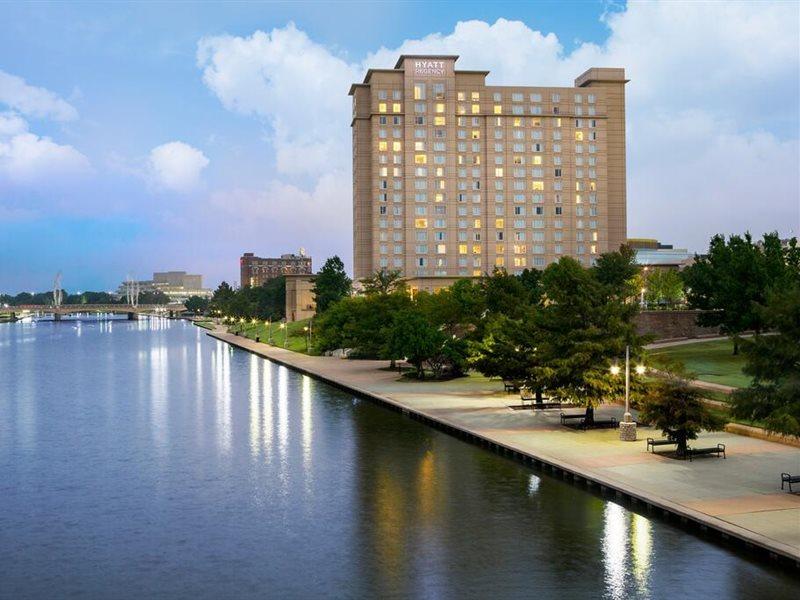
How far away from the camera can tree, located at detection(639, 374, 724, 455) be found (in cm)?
3372

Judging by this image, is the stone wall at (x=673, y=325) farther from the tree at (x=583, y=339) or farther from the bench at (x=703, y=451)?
the bench at (x=703, y=451)

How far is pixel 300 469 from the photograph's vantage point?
3653 cm

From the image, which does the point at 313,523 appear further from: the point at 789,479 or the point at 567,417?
the point at 567,417

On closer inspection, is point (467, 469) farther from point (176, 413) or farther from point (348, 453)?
point (176, 413)

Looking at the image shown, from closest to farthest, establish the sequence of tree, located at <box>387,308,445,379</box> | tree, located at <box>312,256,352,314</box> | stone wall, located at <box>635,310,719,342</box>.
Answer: tree, located at <box>387,308,445,379</box> < stone wall, located at <box>635,310,719,342</box> < tree, located at <box>312,256,352,314</box>

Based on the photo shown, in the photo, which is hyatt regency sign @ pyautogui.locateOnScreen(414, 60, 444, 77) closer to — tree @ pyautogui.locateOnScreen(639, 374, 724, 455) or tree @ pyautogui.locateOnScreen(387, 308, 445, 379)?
tree @ pyautogui.locateOnScreen(387, 308, 445, 379)

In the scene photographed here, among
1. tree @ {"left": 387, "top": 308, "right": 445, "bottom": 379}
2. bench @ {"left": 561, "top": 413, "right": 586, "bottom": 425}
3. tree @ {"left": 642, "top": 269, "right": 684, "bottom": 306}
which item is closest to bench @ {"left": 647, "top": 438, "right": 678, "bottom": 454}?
bench @ {"left": 561, "top": 413, "right": 586, "bottom": 425}

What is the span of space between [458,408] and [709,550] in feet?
95.7

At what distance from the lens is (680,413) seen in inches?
1326

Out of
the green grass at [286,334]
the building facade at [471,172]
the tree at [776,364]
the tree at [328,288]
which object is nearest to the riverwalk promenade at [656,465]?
the tree at [776,364]

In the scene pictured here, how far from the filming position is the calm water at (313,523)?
21703mm

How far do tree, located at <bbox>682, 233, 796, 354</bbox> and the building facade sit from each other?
306 feet

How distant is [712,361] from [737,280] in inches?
289

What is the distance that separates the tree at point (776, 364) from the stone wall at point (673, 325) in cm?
6265
